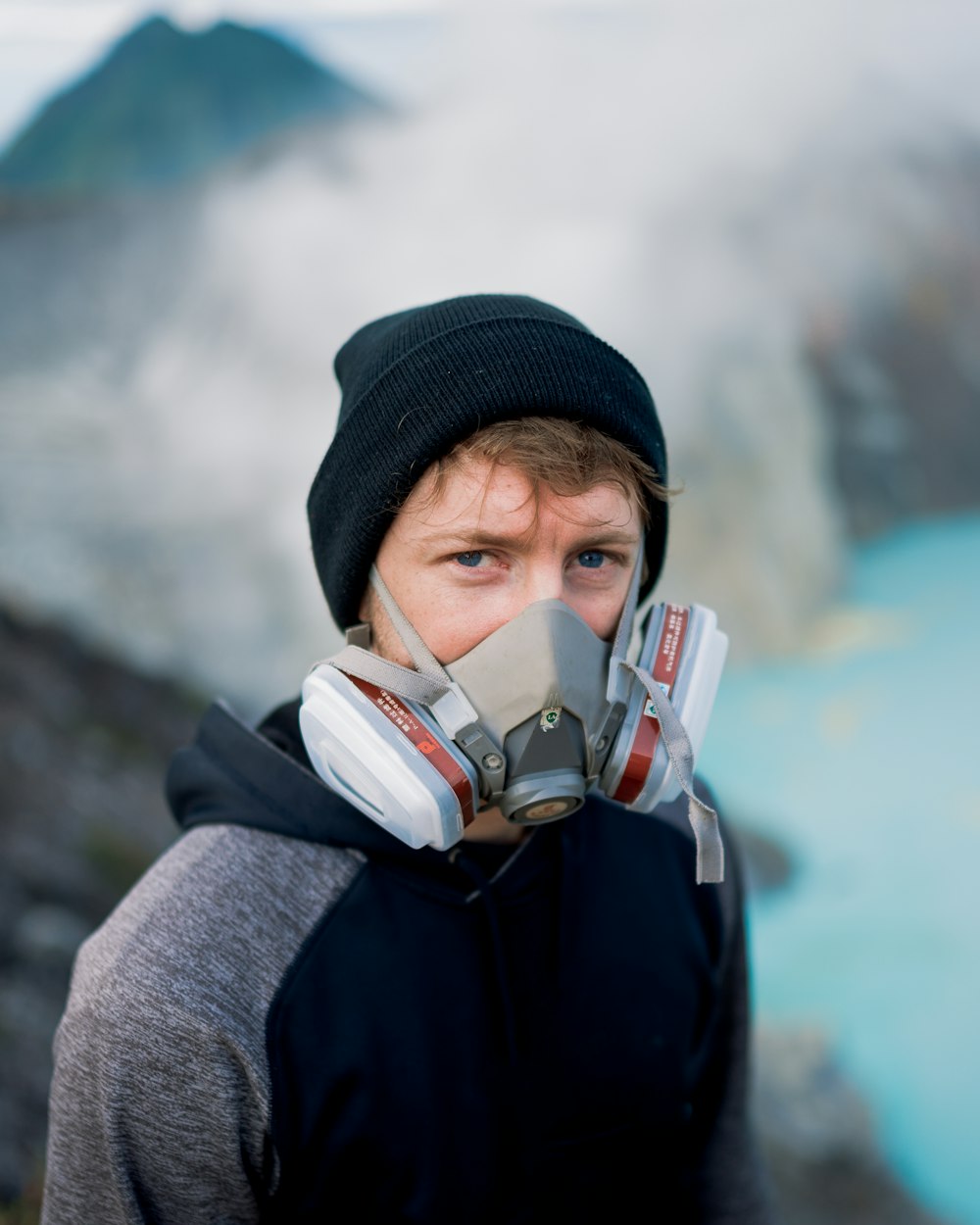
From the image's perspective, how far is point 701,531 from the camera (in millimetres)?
5438

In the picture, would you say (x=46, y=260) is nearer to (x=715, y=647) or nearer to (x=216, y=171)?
(x=216, y=171)

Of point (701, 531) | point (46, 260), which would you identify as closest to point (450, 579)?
point (701, 531)

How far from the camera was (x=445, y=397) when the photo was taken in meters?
1.32

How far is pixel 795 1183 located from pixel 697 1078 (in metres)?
1.57

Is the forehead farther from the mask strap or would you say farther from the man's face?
the mask strap

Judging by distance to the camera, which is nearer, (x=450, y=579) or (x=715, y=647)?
(x=450, y=579)

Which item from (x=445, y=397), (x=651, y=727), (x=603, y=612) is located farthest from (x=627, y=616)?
(x=445, y=397)

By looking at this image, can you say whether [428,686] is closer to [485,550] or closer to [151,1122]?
[485,550]

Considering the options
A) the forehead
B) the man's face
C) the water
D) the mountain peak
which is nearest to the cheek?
the man's face

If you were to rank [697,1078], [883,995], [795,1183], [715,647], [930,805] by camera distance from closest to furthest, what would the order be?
[715,647] < [697,1078] < [795,1183] < [883,995] < [930,805]

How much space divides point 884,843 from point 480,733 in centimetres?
324

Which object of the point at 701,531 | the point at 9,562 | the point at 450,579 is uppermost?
the point at 701,531

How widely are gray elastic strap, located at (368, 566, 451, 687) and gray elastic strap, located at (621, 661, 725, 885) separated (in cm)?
27

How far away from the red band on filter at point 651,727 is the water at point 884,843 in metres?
2.23
